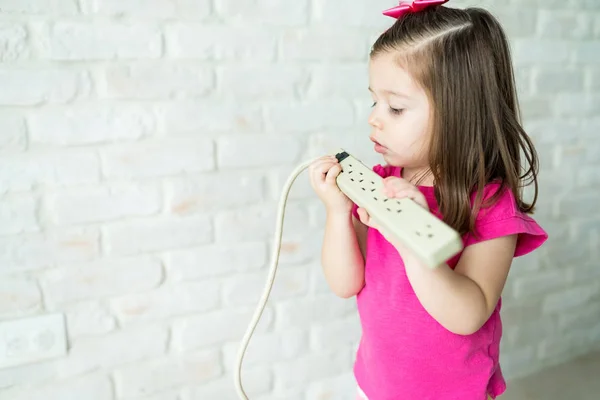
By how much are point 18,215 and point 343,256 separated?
1.45ft

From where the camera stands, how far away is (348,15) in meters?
0.90

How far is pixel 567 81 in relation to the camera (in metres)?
1.12

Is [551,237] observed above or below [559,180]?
below

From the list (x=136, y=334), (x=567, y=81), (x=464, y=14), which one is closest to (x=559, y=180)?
(x=567, y=81)

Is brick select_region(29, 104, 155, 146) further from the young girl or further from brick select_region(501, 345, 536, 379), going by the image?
brick select_region(501, 345, 536, 379)

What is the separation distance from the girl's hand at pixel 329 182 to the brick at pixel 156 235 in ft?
0.84

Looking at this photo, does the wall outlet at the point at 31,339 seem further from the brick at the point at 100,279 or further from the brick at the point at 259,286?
the brick at the point at 259,286

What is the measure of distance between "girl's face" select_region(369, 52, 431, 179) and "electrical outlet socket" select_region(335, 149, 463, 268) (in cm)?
5

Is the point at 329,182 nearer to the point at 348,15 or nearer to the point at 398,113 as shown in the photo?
the point at 398,113

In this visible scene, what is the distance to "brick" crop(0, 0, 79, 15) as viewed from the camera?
70 centimetres

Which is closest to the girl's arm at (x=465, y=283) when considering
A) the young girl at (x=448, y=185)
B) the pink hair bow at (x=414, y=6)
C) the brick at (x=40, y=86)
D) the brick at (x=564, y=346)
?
the young girl at (x=448, y=185)

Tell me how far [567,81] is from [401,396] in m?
0.77

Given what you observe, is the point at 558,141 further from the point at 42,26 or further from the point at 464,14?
the point at 42,26

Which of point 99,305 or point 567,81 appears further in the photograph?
point 567,81
